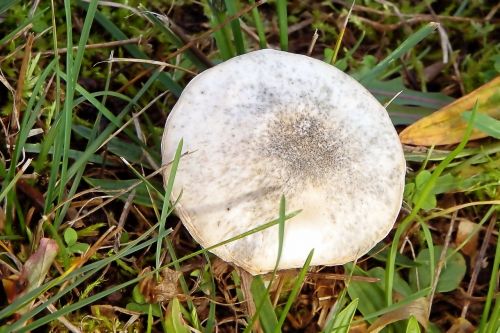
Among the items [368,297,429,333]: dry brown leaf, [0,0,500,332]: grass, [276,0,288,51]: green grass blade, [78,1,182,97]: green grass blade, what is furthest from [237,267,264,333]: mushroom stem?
[276,0,288,51]: green grass blade

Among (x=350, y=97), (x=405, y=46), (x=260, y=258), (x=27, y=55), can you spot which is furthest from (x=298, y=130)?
(x=27, y=55)

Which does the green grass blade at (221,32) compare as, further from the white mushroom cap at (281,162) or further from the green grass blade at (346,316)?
the green grass blade at (346,316)

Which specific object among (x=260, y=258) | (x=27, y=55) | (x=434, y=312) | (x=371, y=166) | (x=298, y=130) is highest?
(x=27, y=55)

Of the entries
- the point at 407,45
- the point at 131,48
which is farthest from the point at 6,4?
the point at 407,45

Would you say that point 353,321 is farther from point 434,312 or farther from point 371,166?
point 371,166

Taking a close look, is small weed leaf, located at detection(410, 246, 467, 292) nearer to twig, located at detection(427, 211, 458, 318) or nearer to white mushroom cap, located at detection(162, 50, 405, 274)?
twig, located at detection(427, 211, 458, 318)

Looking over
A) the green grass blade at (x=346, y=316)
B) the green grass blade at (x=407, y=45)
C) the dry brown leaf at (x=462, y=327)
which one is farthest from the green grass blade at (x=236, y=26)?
the dry brown leaf at (x=462, y=327)

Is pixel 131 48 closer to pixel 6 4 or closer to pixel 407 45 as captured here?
pixel 6 4
